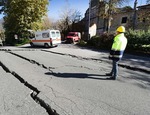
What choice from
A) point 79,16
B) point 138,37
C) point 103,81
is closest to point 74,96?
point 103,81

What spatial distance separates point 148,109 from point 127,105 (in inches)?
18.2

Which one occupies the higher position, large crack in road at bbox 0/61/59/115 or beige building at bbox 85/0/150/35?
beige building at bbox 85/0/150/35

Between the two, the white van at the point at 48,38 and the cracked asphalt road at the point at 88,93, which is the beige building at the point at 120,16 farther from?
the cracked asphalt road at the point at 88,93

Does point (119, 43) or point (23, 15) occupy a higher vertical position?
point (23, 15)

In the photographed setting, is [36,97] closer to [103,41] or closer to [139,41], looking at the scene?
[139,41]

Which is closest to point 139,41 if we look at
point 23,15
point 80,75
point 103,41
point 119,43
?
point 103,41

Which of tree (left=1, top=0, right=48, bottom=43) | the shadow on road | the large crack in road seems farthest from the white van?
the large crack in road

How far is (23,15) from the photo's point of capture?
27781 millimetres

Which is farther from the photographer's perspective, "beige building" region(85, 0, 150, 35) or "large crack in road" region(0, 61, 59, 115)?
"beige building" region(85, 0, 150, 35)

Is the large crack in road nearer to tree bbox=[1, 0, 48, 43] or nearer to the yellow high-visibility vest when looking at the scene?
the yellow high-visibility vest

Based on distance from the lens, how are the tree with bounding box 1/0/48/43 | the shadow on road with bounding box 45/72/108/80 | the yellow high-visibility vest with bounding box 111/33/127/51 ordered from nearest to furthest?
the yellow high-visibility vest with bounding box 111/33/127/51 < the shadow on road with bounding box 45/72/108/80 < the tree with bounding box 1/0/48/43

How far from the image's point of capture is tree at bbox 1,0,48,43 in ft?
89.9

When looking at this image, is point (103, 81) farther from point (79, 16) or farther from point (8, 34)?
point (79, 16)

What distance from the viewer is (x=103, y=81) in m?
5.80
